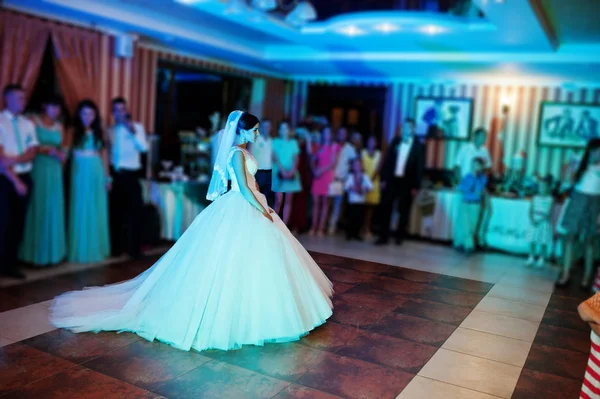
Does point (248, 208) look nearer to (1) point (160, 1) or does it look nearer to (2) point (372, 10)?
(1) point (160, 1)

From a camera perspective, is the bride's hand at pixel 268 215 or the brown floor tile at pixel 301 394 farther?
the bride's hand at pixel 268 215

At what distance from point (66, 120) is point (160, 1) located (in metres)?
1.58

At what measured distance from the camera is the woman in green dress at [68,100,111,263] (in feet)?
18.9

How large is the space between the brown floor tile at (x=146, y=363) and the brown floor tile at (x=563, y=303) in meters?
3.41

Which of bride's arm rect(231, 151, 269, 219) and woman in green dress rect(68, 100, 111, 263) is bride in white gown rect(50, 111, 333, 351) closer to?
bride's arm rect(231, 151, 269, 219)

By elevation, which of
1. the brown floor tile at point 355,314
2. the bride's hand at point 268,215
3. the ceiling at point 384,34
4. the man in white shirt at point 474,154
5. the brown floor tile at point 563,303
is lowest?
the brown floor tile at point 563,303

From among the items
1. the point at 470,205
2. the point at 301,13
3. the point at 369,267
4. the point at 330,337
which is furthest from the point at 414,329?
the point at 470,205

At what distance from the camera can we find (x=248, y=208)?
387cm

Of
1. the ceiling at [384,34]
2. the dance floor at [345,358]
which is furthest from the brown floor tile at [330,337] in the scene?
the ceiling at [384,34]

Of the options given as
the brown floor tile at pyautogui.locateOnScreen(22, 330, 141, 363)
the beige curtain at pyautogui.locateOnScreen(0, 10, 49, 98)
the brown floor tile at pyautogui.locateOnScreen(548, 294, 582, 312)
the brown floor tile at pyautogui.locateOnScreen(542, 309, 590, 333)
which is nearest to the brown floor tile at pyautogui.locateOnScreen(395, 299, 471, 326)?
the brown floor tile at pyautogui.locateOnScreen(542, 309, 590, 333)

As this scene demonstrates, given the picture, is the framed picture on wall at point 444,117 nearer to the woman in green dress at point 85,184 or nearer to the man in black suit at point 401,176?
the man in black suit at point 401,176

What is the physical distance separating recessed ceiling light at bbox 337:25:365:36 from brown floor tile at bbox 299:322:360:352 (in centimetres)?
369

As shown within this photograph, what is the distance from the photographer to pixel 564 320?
15.6 ft

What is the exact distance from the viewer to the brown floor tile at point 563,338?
410cm
